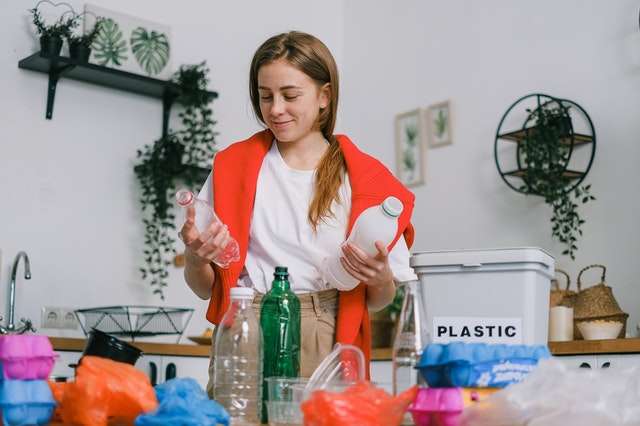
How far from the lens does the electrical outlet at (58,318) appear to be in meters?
3.62

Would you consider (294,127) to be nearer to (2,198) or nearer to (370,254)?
(370,254)

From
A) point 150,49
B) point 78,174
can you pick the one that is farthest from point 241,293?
point 150,49

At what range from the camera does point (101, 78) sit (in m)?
3.83

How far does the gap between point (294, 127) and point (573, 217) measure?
6.43 ft

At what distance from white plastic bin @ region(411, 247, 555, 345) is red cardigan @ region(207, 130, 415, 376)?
0.30 meters

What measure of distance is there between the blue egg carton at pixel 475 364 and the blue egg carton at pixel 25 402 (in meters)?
0.47

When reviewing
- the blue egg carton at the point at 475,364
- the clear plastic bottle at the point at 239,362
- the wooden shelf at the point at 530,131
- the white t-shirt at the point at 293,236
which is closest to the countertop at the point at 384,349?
the wooden shelf at the point at 530,131

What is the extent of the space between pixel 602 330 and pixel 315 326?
1667mm

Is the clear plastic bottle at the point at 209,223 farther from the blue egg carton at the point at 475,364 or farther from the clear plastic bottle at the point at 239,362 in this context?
the blue egg carton at the point at 475,364

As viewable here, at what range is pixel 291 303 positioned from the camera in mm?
1374

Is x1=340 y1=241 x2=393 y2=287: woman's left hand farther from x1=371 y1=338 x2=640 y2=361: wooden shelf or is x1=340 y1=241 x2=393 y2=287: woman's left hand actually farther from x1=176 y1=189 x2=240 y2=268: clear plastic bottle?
x1=371 y1=338 x2=640 y2=361: wooden shelf

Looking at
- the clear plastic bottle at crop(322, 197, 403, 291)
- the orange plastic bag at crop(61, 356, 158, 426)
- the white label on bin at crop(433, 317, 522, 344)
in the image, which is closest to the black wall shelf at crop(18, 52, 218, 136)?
the white label on bin at crop(433, 317, 522, 344)

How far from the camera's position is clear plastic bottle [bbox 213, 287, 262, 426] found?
1.24 metres

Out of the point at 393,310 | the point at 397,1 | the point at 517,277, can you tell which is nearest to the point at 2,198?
the point at 393,310
